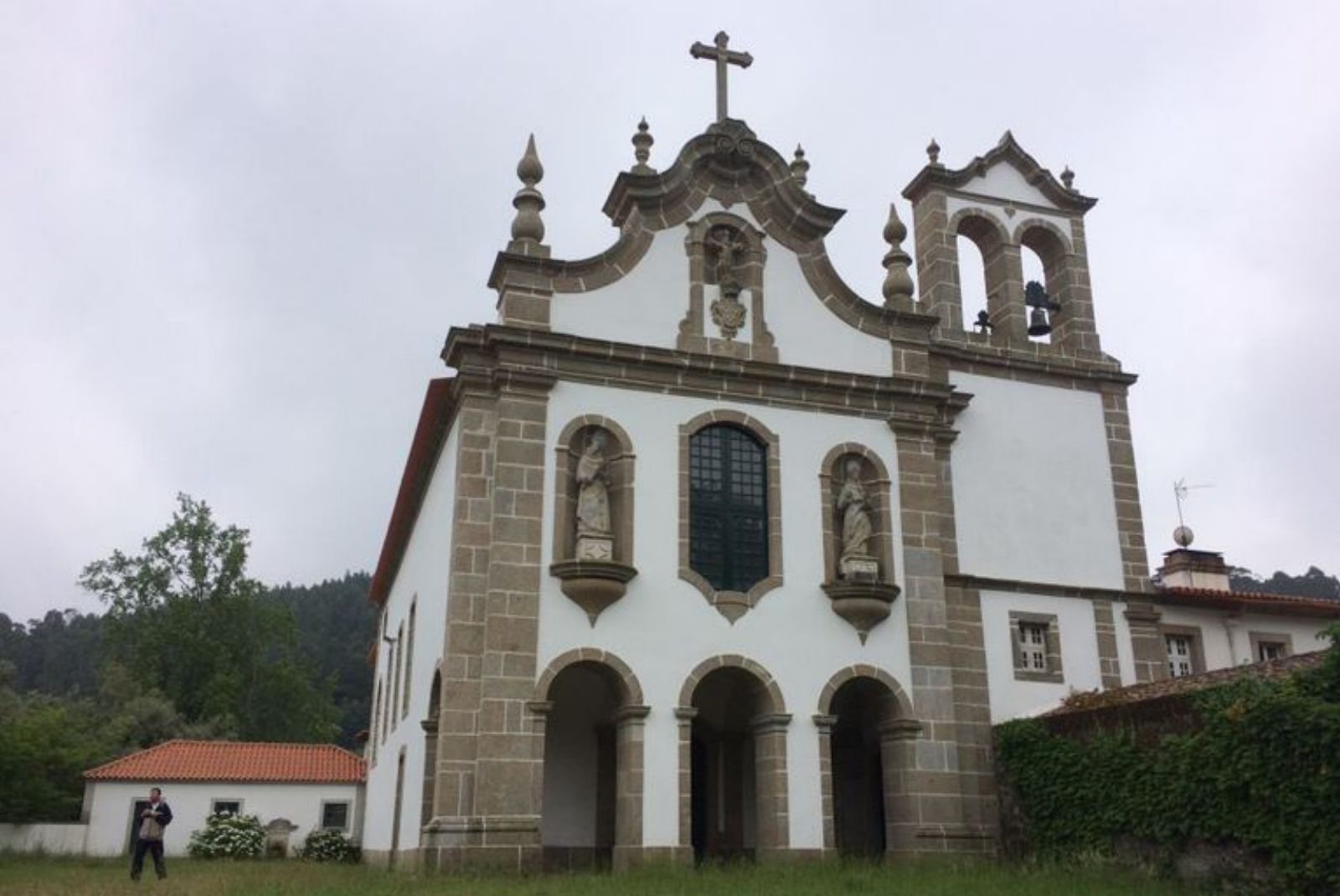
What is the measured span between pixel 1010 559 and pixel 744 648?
5032 mm

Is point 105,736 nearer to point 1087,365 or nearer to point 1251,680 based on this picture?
point 1087,365

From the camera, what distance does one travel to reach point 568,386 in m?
15.8

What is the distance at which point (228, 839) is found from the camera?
2931cm

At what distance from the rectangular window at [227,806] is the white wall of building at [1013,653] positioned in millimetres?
22279

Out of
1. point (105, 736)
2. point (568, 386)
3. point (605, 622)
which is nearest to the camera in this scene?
point (605, 622)

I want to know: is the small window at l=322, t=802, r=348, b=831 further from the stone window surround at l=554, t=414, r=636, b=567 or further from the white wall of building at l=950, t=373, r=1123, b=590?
the white wall of building at l=950, t=373, r=1123, b=590

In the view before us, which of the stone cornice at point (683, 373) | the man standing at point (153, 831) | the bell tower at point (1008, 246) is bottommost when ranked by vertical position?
the man standing at point (153, 831)

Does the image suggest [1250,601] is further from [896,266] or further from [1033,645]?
[896,266]

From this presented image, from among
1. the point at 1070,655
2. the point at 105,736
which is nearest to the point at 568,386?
the point at 1070,655

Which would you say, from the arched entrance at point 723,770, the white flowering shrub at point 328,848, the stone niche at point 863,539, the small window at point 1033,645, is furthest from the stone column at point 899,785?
the white flowering shrub at point 328,848

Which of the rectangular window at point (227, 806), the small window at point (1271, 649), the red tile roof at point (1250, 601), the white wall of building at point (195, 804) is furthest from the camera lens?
the rectangular window at point (227, 806)

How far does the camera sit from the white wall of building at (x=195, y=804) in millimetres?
30109

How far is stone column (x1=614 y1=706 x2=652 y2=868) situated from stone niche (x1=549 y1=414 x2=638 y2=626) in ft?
4.25

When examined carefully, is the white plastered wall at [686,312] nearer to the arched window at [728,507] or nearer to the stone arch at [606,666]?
the arched window at [728,507]
